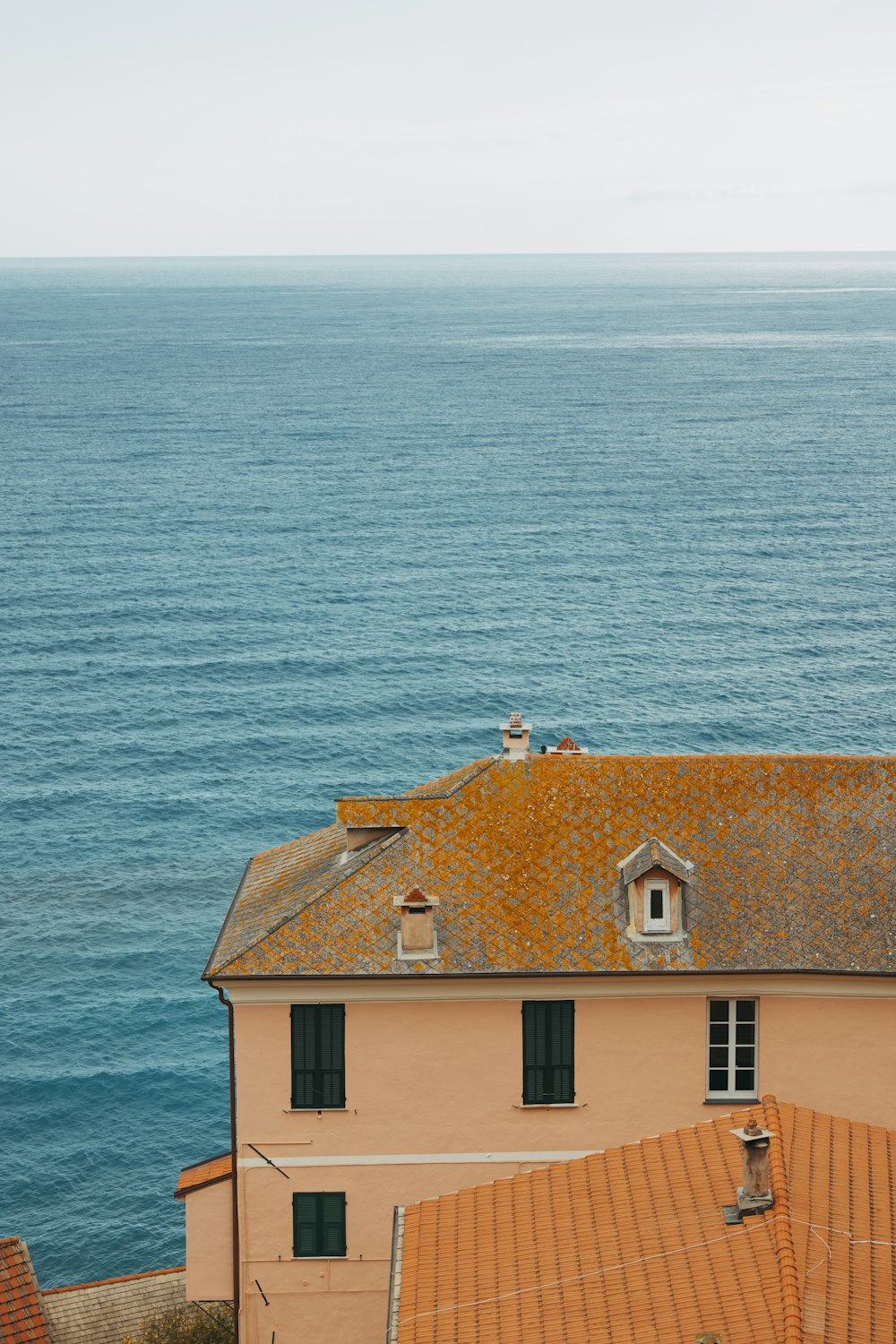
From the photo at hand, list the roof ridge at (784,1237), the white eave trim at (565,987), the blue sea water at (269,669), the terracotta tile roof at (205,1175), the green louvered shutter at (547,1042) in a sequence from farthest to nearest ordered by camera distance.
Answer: the blue sea water at (269,669) < the terracotta tile roof at (205,1175) < the green louvered shutter at (547,1042) < the white eave trim at (565,987) < the roof ridge at (784,1237)

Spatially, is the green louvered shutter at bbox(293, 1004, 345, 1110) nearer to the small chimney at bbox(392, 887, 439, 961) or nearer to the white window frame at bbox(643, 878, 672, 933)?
the small chimney at bbox(392, 887, 439, 961)

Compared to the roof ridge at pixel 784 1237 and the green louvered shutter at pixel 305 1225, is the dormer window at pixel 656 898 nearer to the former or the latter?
the roof ridge at pixel 784 1237

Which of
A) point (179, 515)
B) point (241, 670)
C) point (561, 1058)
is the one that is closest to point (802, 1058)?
point (561, 1058)

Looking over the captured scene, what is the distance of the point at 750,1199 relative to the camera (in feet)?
98.0

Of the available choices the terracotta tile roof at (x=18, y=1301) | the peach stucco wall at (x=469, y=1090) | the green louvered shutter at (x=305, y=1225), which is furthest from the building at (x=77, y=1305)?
the green louvered shutter at (x=305, y=1225)

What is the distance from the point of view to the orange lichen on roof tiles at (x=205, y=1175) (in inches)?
1542

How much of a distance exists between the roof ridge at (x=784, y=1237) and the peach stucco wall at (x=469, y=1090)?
6.22 m

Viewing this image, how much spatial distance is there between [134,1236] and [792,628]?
246 feet

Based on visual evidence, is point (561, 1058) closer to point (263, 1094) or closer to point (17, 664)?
point (263, 1094)

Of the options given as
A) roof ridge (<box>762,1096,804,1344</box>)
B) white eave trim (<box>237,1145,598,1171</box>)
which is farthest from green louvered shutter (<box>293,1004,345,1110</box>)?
roof ridge (<box>762,1096,804,1344</box>)

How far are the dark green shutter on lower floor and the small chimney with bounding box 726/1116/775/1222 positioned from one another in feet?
40.9

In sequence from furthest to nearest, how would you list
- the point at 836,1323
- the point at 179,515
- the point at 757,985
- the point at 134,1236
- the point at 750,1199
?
the point at 179,515
the point at 134,1236
the point at 757,985
the point at 750,1199
the point at 836,1323

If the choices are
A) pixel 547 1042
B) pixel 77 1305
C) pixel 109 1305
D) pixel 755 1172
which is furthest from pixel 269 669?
pixel 755 1172

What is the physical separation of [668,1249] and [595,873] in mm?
11369
